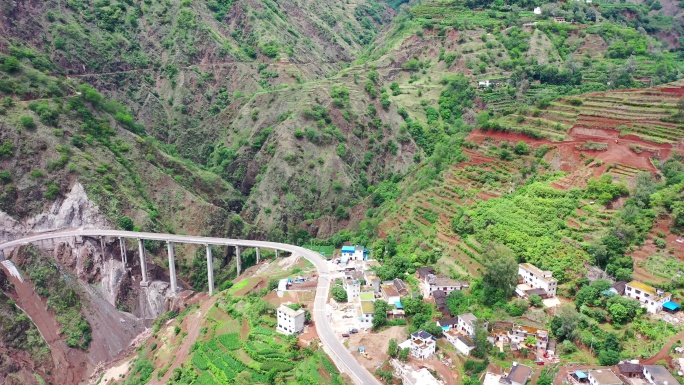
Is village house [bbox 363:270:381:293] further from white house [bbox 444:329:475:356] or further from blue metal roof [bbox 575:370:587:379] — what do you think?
blue metal roof [bbox 575:370:587:379]

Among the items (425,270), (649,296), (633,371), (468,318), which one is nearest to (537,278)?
(468,318)

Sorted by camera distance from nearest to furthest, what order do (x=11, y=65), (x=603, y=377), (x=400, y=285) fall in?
(x=603, y=377) < (x=400, y=285) < (x=11, y=65)

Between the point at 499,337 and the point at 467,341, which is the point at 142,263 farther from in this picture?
the point at 499,337

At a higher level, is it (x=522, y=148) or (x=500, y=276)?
(x=522, y=148)

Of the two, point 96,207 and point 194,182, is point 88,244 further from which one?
point 194,182

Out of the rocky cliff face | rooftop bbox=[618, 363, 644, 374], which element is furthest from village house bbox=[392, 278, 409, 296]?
the rocky cliff face
